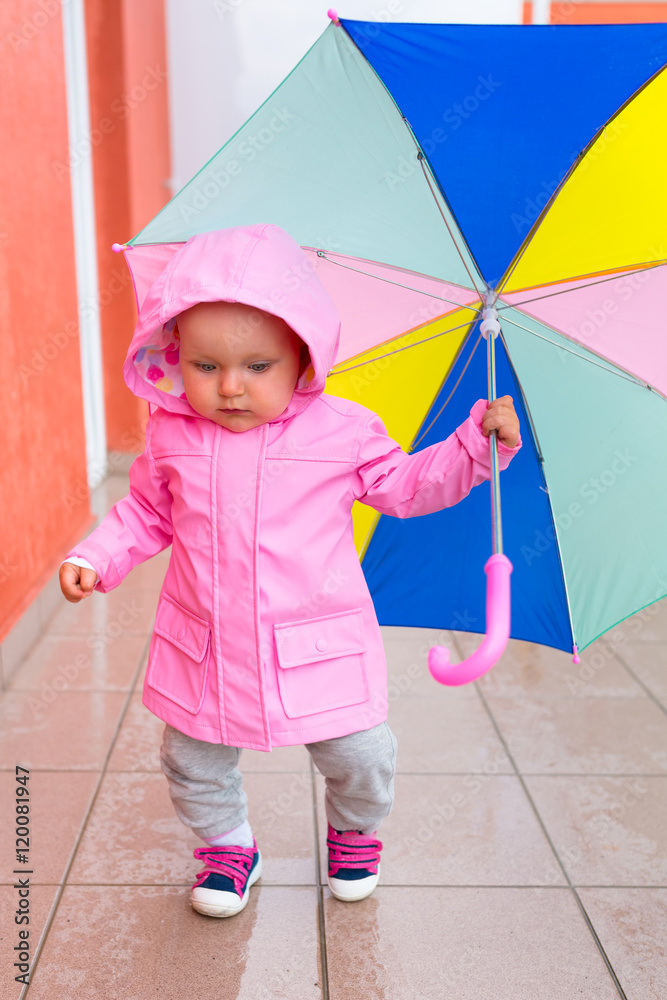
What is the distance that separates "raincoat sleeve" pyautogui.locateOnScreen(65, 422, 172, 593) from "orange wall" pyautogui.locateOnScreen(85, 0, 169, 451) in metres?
3.49

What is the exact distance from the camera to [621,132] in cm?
142

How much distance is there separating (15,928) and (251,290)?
1.19 meters

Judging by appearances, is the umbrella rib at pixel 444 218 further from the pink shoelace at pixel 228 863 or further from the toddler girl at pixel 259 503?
the pink shoelace at pixel 228 863

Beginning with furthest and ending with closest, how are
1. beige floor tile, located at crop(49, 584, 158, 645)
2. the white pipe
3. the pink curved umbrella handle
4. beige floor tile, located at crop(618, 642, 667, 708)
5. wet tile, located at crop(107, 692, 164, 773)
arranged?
the white pipe → beige floor tile, located at crop(49, 584, 158, 645) → beige floor tile, located at crop(618, 642, 667, 708) → wet tile, located at crop(107, 692, 164, 773) → the pink curved umbrella handle

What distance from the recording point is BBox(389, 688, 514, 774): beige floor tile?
2.31 meters

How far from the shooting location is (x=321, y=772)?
1.68 metres

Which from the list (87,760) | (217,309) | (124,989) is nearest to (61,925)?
(124,989)

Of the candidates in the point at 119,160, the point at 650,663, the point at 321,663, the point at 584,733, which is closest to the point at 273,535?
the point at 321,663

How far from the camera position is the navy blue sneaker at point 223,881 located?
1739 millimetres

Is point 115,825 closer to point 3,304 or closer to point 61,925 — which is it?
point 61,925

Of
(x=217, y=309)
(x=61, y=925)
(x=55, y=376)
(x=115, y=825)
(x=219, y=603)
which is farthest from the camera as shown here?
(x=55, y=376)

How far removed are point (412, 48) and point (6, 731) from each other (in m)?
1.83

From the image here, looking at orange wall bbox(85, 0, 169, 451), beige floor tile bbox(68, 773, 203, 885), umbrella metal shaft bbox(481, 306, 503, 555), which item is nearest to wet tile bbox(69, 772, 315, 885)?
beige floor tile bbox(68, 773, 203, 885)

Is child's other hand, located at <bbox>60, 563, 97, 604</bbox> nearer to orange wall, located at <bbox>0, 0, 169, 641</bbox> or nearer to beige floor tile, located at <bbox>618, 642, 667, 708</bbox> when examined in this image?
orange wall, located at <bbox>0, 0, 169, 641</bbox>
